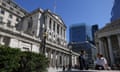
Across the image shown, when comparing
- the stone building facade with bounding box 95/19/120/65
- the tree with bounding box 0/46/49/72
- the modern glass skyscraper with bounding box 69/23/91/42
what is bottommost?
the tree with bounding box 0/46/49/72

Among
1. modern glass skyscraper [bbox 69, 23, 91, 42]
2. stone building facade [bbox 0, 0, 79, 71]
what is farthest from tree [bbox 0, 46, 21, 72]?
modern glass skyscraper [bbox 69, 23, 91, 42]

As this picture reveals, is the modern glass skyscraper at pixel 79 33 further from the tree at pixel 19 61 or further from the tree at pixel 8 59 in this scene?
the tree at pixel 8 59

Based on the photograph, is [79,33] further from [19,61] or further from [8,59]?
[8,59]

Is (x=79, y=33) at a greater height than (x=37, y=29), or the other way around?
(x=79, y=33)

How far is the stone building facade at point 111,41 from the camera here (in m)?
36.9

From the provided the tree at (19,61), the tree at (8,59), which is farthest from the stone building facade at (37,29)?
the tree at (8,59)

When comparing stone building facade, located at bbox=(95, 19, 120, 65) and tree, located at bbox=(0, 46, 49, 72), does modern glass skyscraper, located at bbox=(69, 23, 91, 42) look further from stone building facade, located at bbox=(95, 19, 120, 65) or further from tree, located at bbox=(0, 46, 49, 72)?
tree, located at bbox=(0, 46, 49, 72)

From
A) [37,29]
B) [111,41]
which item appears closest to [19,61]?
[37,29]

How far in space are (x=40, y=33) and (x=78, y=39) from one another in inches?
3589

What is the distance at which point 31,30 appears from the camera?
143 ft

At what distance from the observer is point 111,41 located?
130 ft

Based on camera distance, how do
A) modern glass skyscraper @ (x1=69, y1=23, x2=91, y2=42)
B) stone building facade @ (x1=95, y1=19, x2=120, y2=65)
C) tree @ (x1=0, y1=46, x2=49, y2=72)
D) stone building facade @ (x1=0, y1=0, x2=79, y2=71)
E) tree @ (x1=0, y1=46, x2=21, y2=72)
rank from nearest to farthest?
1. tree @ (x1=0, y1=46, x2=21, y2=72)
2. tree @ (x1=0, y1=46, x2=49, y2=72)
3. stone building facade @ (x1=0, y1=0, x2=79, y2=71)
4. stone building facade @ (x1=95, y1=19, x2=120, y2=65)
5. modern glass skyscraper @ (x1=69, y1=23, x2=91, y2=42)

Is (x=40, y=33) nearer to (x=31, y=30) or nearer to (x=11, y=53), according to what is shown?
(x=31, y=30)

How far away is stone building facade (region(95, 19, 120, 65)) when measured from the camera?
3689 cm
